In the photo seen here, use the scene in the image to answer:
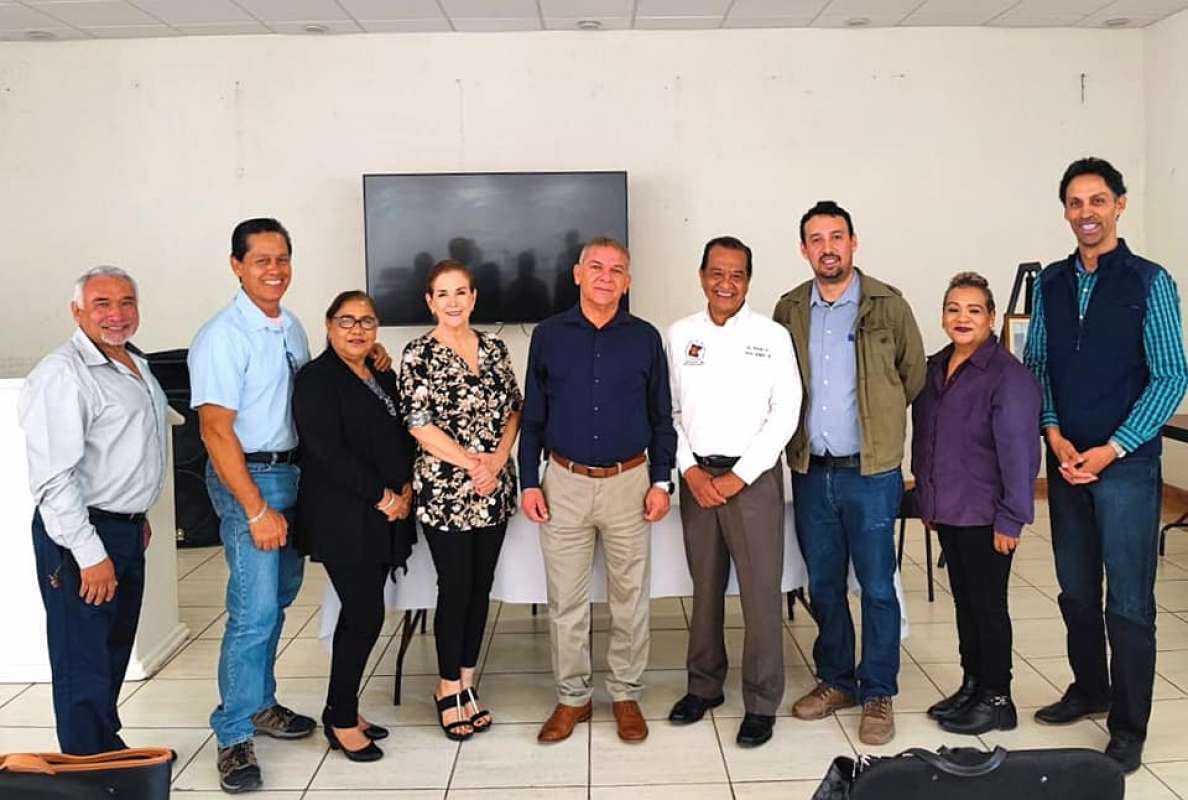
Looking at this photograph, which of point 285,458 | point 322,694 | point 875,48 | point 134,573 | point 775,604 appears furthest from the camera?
point 875,48

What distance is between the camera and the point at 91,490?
2561 mm

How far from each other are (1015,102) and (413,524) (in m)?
5.15

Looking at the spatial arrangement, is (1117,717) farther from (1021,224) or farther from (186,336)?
(186,336)

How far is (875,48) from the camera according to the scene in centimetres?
627

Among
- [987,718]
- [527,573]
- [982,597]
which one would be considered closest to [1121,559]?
[982,597]

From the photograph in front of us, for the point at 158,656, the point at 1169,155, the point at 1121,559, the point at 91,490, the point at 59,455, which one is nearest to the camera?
the point at 59,455

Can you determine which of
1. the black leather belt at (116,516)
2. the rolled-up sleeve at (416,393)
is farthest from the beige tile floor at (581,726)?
A: the rolled-up sleeve at (416,393)

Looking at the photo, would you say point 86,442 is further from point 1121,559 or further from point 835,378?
point 1121,559

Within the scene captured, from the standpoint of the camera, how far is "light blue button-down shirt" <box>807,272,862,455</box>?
3.03m

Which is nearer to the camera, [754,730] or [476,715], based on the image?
[754,730]

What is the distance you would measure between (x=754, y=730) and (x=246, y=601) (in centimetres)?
156

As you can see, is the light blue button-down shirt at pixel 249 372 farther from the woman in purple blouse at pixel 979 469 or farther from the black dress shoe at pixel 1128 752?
the black dress shoe at pixel 1128 752

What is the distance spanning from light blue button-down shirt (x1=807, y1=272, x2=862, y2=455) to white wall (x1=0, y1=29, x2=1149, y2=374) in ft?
11.0

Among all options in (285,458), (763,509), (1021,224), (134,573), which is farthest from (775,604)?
(1021,224)
